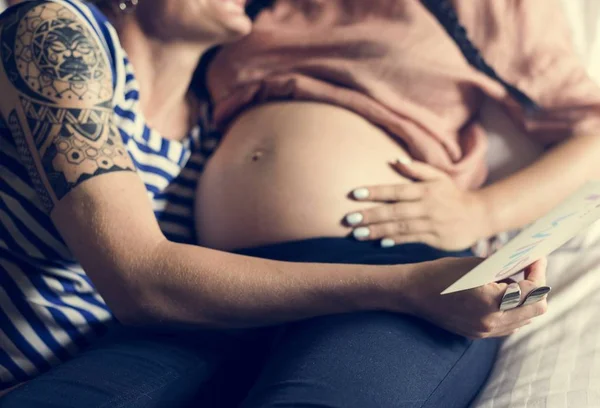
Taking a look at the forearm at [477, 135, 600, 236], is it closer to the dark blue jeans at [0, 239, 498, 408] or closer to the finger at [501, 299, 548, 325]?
the dark blue jeans at [0, 239, 498, 408]

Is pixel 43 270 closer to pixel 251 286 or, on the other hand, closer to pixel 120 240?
pixel 120 240

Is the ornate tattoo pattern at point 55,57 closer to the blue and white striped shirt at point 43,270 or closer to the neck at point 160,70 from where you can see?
the blue and white striped shirt at point 43,270

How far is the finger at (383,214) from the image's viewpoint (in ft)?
2.77

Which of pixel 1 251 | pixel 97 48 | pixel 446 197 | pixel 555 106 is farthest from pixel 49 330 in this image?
pixel 555 106

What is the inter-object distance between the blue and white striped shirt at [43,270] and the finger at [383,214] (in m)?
0.32

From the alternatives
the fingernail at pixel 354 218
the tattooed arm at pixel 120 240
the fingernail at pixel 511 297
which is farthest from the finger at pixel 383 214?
the fingernail at pixel 511 297

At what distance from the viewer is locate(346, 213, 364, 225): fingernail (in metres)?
0.84

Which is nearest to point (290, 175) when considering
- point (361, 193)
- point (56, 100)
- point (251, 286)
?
point (361, 193)

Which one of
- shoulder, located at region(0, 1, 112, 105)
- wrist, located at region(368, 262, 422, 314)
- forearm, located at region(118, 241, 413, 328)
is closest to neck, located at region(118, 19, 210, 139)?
shoulder, located at region(0, 1, 112, 105)

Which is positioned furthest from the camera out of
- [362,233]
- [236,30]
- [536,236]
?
[236,30]

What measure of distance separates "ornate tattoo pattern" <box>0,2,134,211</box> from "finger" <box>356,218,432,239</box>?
35 cm

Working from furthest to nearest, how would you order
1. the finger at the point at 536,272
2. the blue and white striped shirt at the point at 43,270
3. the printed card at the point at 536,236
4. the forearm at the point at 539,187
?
the forearm at the point at 539,187 → the blue and white striped shirt at the point at 43,270 → the finger at the point at 536,272 → the printed card at the point at 536,236

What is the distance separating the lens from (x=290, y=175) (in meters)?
0.86

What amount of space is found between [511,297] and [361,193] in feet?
0.91
